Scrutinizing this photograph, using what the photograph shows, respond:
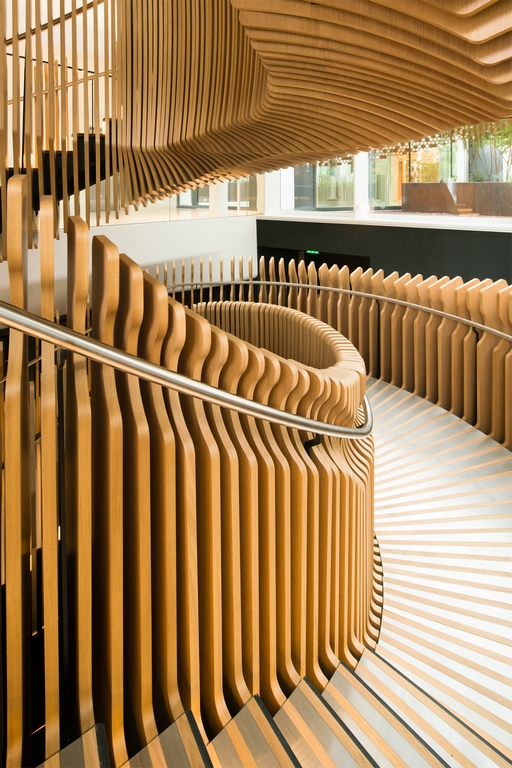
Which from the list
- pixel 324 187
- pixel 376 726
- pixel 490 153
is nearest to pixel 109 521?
pixel 376 726

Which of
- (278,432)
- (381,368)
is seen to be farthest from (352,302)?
(278,432)

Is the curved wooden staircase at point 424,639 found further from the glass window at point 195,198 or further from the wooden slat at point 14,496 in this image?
the glass window at point 195,198

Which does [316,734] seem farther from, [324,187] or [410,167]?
[324,187]

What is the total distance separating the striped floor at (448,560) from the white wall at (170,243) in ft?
13.9

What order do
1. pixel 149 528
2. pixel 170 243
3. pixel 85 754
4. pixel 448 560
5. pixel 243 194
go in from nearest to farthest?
pixel 85 754 < pixel 149 528 < pixel 448 560 < pixel 170 243 < pixel 243 194

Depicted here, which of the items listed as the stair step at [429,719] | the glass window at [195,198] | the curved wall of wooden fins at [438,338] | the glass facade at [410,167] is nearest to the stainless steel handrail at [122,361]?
the stair step at [429,719]

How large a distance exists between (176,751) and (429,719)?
120 centimetres

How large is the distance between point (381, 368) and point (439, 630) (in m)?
3.75

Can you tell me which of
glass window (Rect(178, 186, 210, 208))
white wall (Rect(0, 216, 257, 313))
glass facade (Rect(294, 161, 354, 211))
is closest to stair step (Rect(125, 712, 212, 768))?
white wall (Rect(0, 216, 257, 313))

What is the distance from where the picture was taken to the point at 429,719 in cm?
264

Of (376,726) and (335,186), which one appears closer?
(376,726)

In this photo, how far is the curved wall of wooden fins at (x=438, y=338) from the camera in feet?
18.8

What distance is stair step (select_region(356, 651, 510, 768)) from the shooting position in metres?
2.44

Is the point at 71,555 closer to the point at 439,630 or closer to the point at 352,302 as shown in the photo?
the point at 439,630
